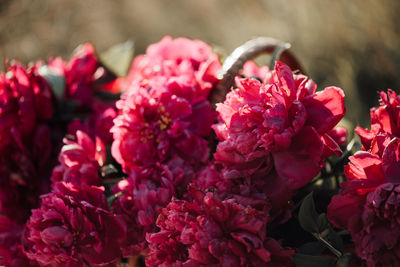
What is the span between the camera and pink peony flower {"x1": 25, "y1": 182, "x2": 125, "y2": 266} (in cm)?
43

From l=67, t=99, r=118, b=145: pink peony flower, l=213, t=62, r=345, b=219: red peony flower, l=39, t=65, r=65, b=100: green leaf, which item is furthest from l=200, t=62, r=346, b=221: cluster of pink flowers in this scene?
l=39, t=65, r=65, b=100: green leaf

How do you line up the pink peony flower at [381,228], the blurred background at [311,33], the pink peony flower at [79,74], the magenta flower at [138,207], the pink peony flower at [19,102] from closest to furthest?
the pink peony flower at [381,228], the magenta flower at [138,207], the pink peony flower at [19,102], the pink peony flower at [79,74], the blurred background at [311,33]

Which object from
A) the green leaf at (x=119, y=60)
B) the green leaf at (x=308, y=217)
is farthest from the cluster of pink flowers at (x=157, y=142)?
the green leaf at (x=119, y=60)

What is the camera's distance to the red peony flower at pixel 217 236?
1.14ft

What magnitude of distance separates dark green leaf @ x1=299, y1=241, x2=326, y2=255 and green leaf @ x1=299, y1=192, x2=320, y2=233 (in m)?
0.02

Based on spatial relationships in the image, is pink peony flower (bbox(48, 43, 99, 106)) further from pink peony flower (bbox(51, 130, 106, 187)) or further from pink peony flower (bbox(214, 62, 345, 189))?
pink peony flower (bbox(214, 62, 345, 189))

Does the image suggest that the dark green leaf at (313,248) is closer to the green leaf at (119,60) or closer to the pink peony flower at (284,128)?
the pink peony flower at (284,128)

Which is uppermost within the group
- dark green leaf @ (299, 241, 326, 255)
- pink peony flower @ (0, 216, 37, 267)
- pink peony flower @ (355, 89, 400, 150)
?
pink peony flower @ (355, 89, 400, 150)

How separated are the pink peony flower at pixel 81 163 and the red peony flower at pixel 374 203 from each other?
0.27 m

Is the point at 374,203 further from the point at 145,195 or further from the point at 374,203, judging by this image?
the point at 145,195

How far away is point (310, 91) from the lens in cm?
41

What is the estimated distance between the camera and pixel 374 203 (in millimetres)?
341

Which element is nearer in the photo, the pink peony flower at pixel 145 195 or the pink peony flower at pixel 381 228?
the pink peony flower at pixel 381 228

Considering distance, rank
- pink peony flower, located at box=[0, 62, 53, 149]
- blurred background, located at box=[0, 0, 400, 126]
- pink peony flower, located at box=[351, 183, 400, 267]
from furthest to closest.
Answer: blurred background, located at box=[0, 0, 400, 126] → pink peony flower, located at box=[0, 62, 53, 149] → pink peony flower, located at box=[351, 183, 400, 267]
